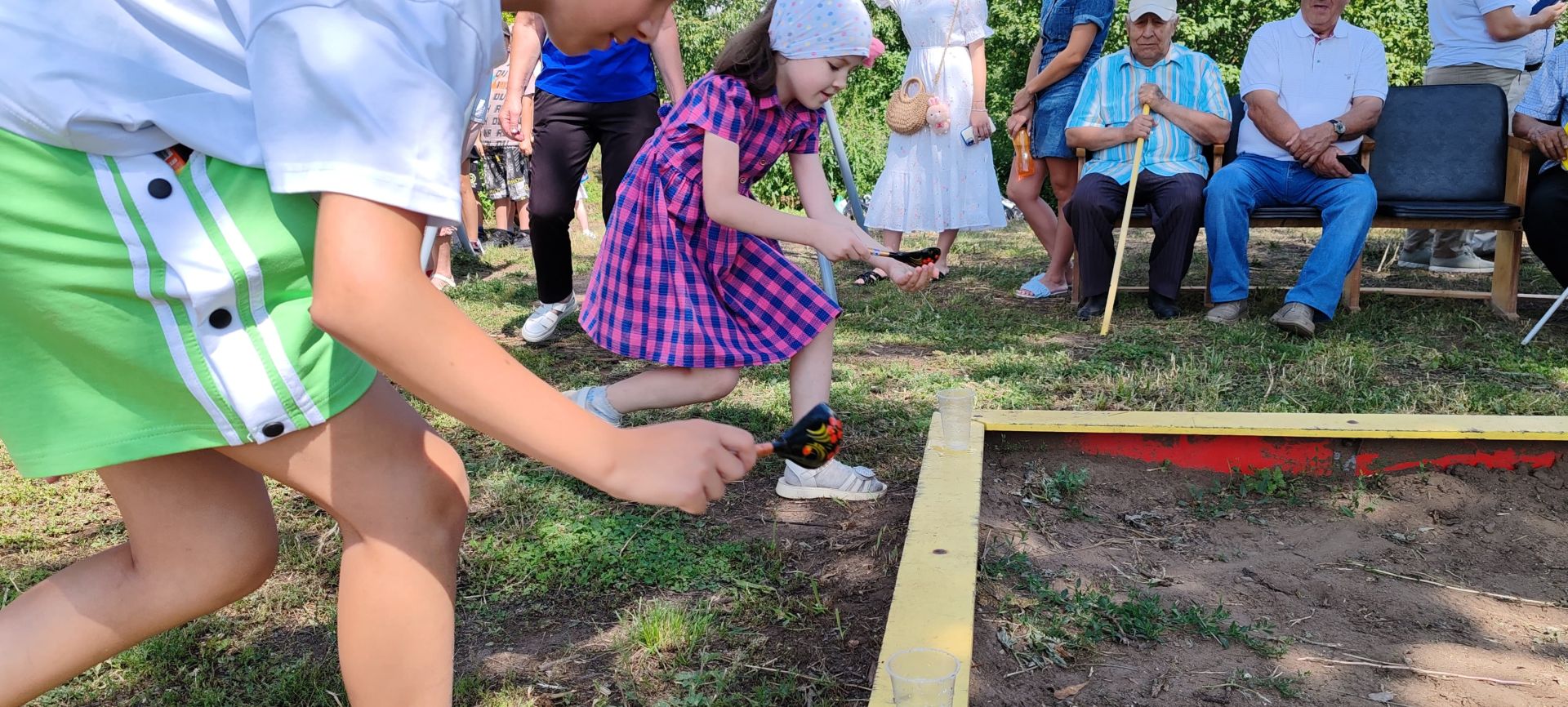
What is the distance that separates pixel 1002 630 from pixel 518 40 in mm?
3916

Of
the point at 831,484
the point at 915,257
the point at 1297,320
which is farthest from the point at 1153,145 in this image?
the point at 831,484

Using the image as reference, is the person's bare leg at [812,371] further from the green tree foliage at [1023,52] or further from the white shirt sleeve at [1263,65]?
the green tree foliage at [1023,52]

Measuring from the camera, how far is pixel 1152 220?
5.57 metres

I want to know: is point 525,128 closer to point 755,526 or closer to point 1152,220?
point 1152,220

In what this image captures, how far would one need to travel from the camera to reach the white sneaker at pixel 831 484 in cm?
296

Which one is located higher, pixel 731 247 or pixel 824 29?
pixel 824 29

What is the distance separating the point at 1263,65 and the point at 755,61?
367cm

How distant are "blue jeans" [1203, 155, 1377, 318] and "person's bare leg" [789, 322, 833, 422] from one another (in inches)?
113

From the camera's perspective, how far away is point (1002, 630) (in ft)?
6.73

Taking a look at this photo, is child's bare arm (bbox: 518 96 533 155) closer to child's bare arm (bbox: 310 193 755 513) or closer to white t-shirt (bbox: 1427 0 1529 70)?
child's bare arm (bbox: 310 193 755 513)

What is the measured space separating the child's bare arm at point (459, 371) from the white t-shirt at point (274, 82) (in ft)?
0.14

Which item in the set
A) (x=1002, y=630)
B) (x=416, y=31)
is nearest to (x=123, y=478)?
(x=416, y=31)

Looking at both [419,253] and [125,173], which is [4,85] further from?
[419,253]

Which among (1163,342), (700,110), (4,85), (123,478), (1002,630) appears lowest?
(1163,342)
